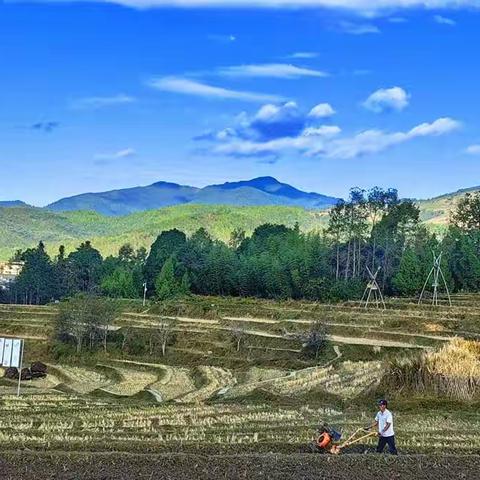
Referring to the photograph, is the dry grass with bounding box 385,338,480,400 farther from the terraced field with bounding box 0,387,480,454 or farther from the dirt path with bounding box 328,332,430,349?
the dirt path with bounding box 328,332,430,349

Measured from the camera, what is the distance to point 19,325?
10206 cm

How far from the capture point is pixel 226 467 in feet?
70.1

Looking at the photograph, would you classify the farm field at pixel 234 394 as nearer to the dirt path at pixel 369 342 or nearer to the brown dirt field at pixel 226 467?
the brown dirt field at pixel 226 467

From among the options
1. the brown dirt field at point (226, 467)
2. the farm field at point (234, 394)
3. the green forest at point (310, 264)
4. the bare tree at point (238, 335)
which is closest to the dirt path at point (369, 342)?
the farm field at point (234, 394)

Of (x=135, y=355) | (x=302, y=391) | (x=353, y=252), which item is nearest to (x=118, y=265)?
(x=353, y=252)

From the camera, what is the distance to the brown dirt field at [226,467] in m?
20.3

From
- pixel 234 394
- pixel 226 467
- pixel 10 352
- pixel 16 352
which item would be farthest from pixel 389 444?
pixel 10 352

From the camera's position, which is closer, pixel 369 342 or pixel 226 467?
pixel 226 467

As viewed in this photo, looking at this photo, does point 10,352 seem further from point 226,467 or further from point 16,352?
point 226,467

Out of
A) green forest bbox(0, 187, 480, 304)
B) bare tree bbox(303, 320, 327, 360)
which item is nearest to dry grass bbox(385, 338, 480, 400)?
bare tree bbox(303, 320, 327, 360)

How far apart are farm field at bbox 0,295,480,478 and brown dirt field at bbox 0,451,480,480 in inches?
3.5

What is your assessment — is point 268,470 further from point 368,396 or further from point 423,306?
point 423,306

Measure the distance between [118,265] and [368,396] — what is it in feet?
445

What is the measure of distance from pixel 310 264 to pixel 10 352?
77.2m
